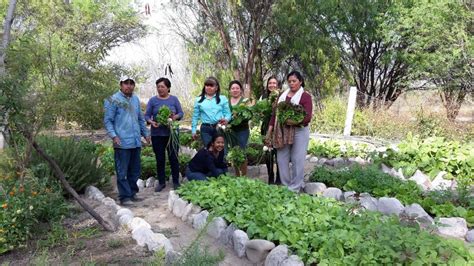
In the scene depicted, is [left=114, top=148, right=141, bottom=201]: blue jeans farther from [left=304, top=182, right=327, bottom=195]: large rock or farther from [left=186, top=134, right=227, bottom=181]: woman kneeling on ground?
[left=304, top=182, right=327, bottom=195]: large rock

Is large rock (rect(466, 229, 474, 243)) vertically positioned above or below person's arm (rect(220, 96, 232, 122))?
below

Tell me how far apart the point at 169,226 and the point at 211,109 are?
6.23ft

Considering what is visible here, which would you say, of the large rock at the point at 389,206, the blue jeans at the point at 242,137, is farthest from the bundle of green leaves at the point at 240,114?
the large rock at the point at 389,206

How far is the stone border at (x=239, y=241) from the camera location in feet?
11.3

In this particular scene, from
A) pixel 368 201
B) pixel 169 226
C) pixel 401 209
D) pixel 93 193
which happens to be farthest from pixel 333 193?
pixel 93 193

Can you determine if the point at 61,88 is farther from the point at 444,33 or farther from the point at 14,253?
the point at 444,33

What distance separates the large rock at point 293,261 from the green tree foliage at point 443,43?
978 cm

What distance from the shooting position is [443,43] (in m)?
12.4

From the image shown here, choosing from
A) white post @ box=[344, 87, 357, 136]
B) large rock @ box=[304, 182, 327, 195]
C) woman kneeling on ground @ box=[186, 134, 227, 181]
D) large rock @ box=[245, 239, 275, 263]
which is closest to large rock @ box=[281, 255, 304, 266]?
large rock @ box=[245, 239, 275, 263]

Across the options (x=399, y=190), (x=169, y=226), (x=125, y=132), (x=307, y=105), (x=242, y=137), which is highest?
(x=307, y=105)

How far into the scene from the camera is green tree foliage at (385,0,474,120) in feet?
38.5

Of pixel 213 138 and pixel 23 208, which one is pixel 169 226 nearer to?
pixel 23 208

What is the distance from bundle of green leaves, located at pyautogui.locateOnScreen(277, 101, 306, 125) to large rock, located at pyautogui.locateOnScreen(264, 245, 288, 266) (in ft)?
7.08

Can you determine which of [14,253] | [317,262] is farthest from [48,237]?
[317,262]
